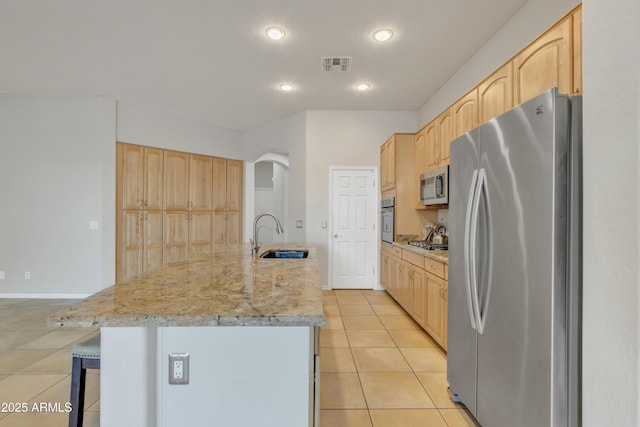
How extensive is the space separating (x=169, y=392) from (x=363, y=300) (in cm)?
347

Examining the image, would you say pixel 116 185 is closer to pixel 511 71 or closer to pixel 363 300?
pixel 363 300

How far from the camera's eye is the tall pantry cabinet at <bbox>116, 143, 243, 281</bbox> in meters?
4.61

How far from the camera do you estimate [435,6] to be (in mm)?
2391

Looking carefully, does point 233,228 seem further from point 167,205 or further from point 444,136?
point 444,136

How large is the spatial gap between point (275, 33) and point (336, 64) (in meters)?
0.79

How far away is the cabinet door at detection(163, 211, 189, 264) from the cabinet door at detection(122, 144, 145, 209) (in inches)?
20.2

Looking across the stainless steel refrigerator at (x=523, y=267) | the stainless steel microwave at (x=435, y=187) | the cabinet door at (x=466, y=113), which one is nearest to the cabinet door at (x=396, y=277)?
the stainless steel microwave at (x=435, y=187)

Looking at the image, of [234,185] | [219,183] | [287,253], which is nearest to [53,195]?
[219,183]

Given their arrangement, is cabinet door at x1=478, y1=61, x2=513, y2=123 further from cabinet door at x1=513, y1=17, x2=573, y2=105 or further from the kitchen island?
the kitchen island

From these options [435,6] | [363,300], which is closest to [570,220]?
[435,6]

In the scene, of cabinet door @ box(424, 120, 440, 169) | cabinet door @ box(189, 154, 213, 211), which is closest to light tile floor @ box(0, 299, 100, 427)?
cabinet door @ box(189, 154, 213, 211)

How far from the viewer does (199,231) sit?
546 centimetres

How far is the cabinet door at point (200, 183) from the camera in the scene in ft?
17.6

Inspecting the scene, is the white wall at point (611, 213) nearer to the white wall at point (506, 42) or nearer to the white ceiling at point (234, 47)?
the white wall at point (506, 42)
